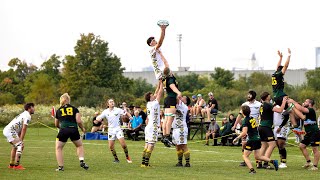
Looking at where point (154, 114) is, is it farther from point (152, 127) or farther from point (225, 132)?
point (225, 132)

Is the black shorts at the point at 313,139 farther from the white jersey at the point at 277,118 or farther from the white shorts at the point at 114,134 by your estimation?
the white shorts at the point at 114,134

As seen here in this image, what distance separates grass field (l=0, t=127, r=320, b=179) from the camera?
21.2 meters

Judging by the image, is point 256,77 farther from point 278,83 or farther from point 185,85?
point 278,83

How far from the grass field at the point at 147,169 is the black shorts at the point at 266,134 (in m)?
1.06

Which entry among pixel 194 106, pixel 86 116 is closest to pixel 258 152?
pixel 194 106

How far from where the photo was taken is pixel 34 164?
25.4m

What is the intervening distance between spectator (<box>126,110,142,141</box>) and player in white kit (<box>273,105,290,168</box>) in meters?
18.0

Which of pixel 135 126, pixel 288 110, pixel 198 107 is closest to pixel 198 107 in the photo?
pixel 198 107

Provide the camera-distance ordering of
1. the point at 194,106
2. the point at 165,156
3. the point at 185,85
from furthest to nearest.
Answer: the point at 185,85, the point at 194,106, the point at 165,156

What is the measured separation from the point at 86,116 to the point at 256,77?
46.0 meters

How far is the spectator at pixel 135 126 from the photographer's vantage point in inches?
1681

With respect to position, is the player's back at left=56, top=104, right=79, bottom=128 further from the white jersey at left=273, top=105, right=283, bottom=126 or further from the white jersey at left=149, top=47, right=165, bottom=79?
the white jersey at left=273, top=105, right=283, bottom=126

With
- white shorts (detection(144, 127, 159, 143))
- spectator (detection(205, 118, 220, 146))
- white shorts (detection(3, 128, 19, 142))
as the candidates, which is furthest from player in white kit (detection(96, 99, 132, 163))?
→ spectator (detection(205, 118, 220, 146))

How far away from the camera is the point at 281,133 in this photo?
24.9 metres
